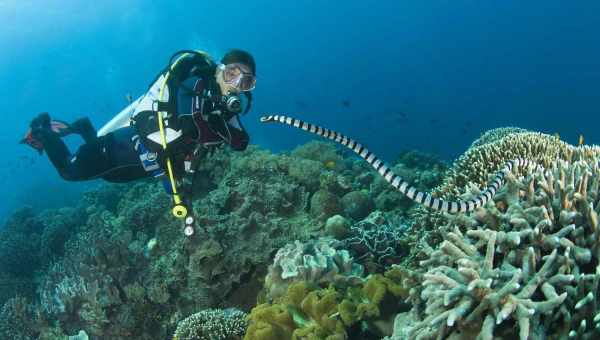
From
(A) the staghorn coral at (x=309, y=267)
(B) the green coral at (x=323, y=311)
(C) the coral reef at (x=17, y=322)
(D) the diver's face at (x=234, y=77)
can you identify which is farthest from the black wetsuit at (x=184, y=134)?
(C) the coral reef at (x=17, y=322)

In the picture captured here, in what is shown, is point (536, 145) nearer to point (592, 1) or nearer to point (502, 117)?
point (502, 117)

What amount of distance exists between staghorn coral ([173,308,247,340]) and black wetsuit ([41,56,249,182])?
167 centimetres

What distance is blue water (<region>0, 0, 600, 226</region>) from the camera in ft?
228

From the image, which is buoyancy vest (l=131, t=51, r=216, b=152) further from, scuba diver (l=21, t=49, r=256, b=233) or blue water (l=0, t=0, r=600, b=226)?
blue water (l=0, t=0, r=600, b=226)

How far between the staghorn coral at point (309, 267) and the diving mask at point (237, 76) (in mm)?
1895

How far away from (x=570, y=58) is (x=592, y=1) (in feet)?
34.1

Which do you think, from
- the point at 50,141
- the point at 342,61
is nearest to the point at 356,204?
the point at 50,141

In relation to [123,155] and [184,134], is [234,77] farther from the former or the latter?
[123,155]

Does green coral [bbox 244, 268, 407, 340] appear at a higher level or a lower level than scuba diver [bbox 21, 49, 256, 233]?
→ lower

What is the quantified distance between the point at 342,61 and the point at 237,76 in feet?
288

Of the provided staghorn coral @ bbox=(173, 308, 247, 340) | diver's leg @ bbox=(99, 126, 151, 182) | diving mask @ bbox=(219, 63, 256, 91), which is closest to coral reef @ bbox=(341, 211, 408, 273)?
staghorn coral @ bbox=(173, 308, 247, 340)

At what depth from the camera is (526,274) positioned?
257cm

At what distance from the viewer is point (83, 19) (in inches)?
2825

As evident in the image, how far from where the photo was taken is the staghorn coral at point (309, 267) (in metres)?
4.45
